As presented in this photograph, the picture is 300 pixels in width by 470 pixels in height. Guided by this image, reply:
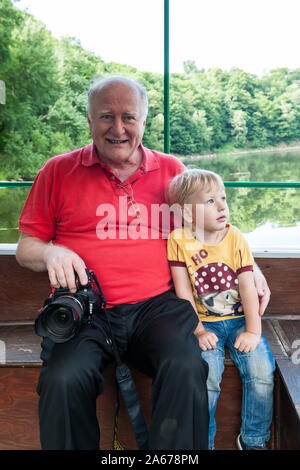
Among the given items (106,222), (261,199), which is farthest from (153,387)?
(261,199)

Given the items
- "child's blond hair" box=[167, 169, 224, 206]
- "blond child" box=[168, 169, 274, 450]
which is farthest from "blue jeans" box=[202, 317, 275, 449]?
"child's blond hair" box=[167, 169, 224, 206]

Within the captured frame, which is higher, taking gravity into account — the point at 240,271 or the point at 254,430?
the point at 240,271

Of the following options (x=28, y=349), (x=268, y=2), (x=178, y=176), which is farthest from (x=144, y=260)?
(x=268, y=2)

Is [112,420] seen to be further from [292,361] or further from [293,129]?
[293,129]

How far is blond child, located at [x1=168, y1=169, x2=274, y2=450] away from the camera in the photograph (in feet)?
4.54

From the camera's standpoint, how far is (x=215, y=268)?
5.01 ft

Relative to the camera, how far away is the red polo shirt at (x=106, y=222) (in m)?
1.51

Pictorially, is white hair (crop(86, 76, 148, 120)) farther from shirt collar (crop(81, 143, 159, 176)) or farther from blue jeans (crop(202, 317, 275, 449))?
blue jeans (crop(202, 317, 275, 449))

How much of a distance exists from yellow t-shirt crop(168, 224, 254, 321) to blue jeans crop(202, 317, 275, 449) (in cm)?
19

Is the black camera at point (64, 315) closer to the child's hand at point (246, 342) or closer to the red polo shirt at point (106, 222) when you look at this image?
the red polo shirt at point (106, 222)

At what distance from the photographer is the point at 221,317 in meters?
1.56

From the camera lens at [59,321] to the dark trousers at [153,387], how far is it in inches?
2.1

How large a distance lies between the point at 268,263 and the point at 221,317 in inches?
16.6
